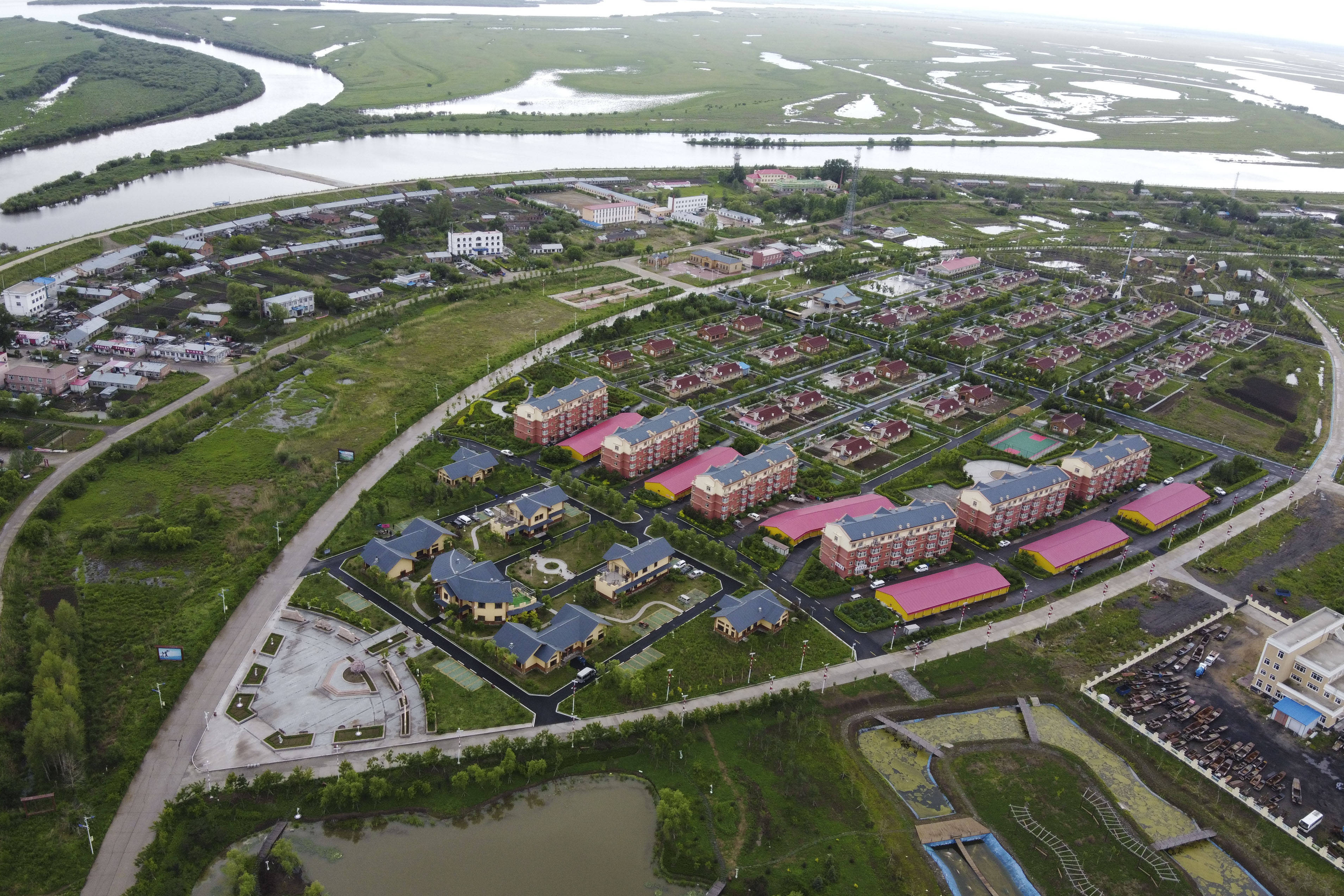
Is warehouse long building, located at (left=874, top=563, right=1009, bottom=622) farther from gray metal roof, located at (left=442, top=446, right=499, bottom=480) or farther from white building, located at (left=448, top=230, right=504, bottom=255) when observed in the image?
white building, located at (left=448, top=230, right=504, bottom=255)

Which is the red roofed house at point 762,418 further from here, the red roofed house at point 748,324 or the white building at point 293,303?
the white building at point 293,303

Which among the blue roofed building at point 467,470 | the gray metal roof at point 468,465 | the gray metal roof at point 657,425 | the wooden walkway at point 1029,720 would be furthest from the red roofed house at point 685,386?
the wooden walkway at point 1029,720

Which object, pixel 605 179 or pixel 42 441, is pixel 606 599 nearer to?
pixel 42 441

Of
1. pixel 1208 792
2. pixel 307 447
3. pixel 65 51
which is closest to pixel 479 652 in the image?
pixel 307 447

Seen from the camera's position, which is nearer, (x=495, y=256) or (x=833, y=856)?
(x=833, y=856)

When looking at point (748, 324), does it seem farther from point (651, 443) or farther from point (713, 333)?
point (651, 443)

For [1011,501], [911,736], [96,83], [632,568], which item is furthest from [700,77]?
[911,736]

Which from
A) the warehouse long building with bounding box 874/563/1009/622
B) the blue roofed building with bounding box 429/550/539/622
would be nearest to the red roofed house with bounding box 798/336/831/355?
the warehouse long building with bounding box 874/563/1009/622
